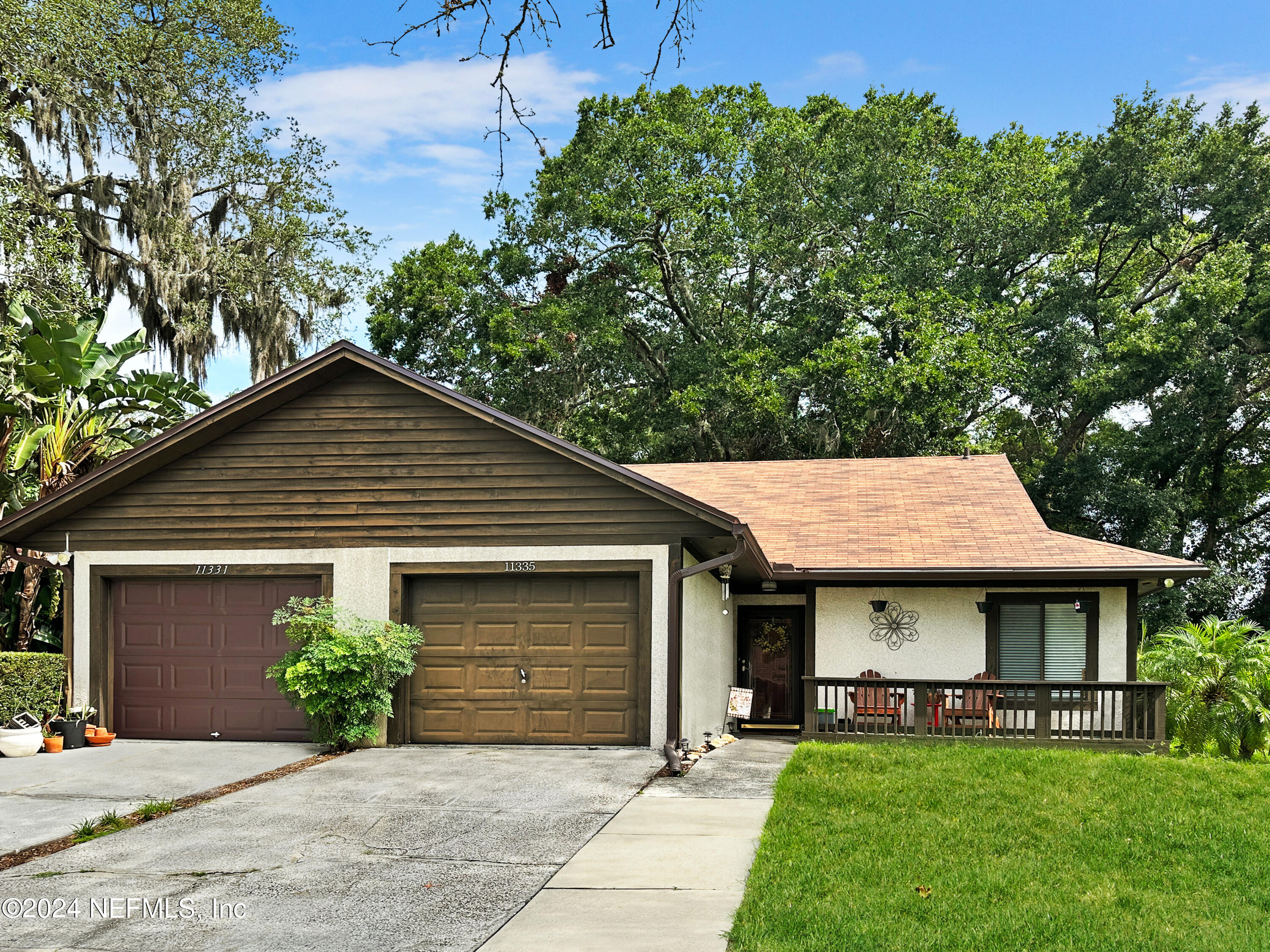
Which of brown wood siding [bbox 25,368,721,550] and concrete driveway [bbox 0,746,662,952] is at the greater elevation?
brown wood siding [bbox 25,368,721,550]

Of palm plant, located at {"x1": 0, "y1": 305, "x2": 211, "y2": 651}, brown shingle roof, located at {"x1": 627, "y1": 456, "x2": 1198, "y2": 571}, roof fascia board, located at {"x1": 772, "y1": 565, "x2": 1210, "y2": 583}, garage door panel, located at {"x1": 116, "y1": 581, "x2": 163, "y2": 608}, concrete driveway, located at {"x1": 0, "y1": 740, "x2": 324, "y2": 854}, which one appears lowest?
concrete driveway, located at {"x1": 0, "y1": 740, "x2": 324, "y2": 854}

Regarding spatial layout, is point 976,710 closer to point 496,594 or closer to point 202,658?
point 496,594

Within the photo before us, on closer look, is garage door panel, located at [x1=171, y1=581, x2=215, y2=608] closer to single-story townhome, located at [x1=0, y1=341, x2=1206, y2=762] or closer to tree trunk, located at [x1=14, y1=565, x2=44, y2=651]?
single-story townhome, located at [x1=0, y1=341, x2=1206, y2=762]

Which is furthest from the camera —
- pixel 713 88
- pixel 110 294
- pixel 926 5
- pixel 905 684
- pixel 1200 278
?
pixel 713 88

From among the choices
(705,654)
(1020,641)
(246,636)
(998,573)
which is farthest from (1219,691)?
(246,636)

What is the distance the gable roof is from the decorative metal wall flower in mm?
4281

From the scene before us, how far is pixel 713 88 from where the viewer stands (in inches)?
1266

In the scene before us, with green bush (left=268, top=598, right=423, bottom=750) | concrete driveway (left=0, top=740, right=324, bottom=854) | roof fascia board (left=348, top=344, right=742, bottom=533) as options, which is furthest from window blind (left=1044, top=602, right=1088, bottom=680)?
concrete driveway (left=0, top=740, right=324, bottom=854)

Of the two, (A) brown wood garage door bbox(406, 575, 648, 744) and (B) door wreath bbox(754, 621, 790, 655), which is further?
(B) door wreath bbox(754, 621, 790, 655)

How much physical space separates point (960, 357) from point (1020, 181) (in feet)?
19.6

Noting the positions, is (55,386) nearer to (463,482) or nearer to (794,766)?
(463,482)

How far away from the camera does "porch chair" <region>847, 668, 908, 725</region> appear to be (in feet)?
46.6

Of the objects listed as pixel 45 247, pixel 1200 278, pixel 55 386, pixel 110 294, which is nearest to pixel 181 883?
pixel 55 386

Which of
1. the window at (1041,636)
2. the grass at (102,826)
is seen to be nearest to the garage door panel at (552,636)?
the grass at (102,826)
